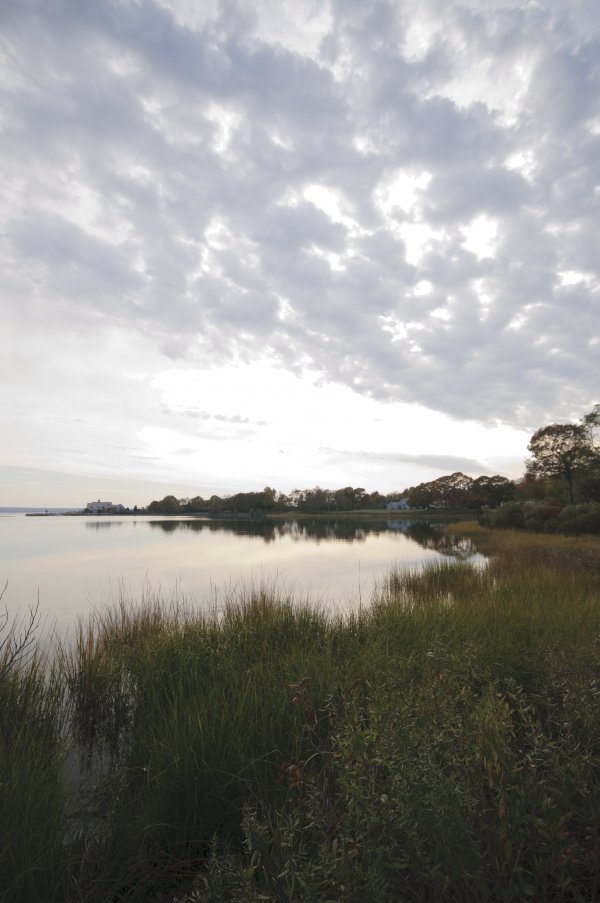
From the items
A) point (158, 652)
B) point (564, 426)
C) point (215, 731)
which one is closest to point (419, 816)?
point (215, 731)

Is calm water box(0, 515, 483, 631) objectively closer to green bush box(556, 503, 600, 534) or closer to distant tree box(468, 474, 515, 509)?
green bush box(556, 503, 600, 534)

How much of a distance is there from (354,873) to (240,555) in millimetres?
32197

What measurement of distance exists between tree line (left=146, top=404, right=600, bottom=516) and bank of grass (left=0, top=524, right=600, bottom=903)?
128 feet

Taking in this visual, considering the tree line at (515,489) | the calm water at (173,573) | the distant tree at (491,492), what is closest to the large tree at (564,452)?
the tree line at (515,489)

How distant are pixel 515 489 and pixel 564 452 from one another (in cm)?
4829

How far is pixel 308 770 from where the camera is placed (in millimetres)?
4262

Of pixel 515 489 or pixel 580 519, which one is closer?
pixel 580 519

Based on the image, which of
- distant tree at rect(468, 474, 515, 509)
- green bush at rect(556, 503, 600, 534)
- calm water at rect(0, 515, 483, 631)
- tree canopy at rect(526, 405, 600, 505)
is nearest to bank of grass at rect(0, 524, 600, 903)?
calm water at rect(0, 515, 483, 631)

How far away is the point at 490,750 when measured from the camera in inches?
119

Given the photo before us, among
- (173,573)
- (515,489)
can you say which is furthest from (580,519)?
(515,489)

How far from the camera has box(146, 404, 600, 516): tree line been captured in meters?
46.3

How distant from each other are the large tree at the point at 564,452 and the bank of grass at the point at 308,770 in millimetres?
44096

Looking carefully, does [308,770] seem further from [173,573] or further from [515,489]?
[515,489]

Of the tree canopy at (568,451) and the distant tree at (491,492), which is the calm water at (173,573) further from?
the distant tree at (491,492)
